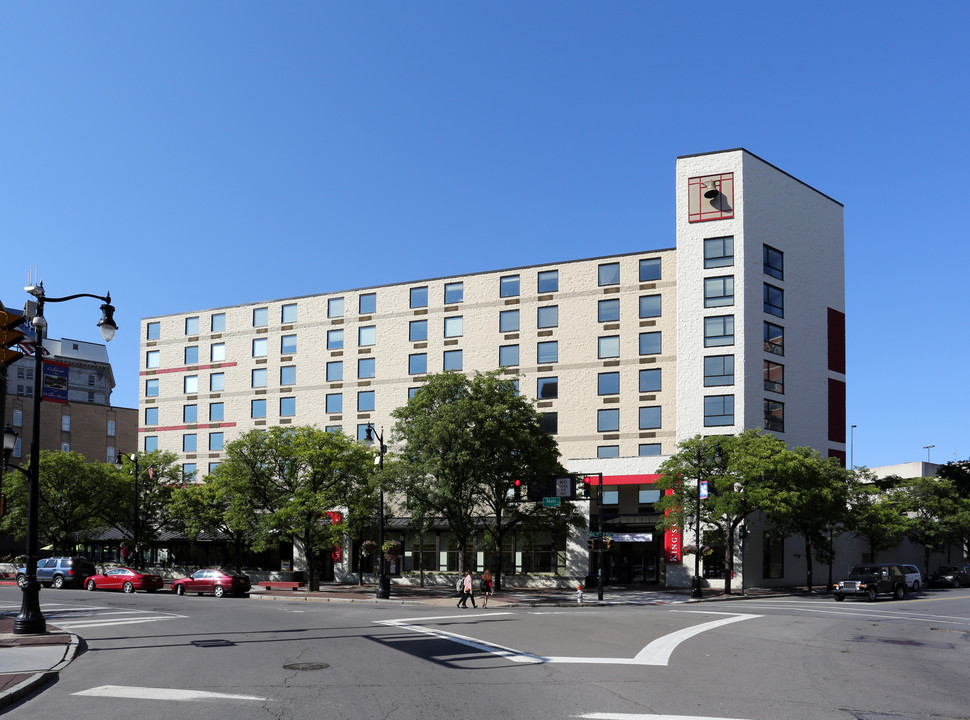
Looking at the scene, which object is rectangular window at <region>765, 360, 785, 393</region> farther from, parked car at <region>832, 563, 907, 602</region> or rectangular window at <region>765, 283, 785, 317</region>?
parked car at <region>832, 563, 907, 602</region>

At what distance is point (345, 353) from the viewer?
67.8 metres

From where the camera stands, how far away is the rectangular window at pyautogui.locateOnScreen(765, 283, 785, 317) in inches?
2270

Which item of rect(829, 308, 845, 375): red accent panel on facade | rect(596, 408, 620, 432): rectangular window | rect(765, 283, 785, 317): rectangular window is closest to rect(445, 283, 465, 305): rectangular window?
rect(596, 408, 620, 432): rectangular window

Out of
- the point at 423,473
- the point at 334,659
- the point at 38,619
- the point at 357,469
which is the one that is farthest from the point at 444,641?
the point at 357,469

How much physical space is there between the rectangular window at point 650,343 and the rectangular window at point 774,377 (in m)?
6.98

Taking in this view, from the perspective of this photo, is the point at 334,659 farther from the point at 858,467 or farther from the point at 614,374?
the point at 858,467

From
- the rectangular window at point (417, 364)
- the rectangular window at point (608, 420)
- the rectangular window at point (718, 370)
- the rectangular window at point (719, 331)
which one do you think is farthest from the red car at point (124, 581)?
the rectangular window at point (719, 331)

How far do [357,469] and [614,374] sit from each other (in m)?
18.8

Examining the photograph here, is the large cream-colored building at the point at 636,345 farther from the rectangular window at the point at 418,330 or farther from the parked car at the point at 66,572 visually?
the parked car at the point at 66,572

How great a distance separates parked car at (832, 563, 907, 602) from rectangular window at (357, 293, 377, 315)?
38.0m

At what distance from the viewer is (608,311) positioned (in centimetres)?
5984

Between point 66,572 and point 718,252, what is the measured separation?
44.1m

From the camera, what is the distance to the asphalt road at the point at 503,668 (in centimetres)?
1316

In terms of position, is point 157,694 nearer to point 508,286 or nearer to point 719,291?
point 719,291
